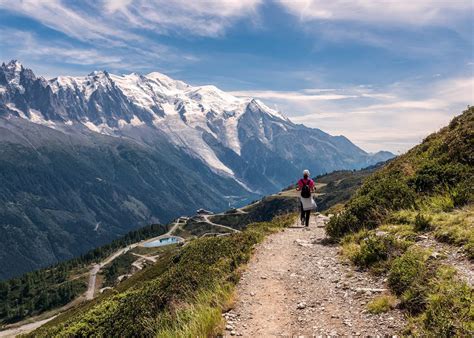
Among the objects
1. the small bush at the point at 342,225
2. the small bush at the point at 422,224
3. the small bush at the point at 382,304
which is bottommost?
the small bush at the point at 382,304

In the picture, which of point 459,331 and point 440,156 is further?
point 440,156

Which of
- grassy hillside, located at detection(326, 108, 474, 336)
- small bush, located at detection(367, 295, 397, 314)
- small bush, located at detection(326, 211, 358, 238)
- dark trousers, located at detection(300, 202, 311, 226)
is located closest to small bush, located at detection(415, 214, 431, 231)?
grassy hillside, located at detection(326, 108, 474, 336)

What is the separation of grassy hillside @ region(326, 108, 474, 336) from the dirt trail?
90 centimetres

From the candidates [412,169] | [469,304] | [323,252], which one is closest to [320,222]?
[412,169]

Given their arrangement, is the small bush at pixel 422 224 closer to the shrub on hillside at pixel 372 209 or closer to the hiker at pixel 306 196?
the shrub on hillside at pixel 372 209

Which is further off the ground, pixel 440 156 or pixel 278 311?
pixel 440 156

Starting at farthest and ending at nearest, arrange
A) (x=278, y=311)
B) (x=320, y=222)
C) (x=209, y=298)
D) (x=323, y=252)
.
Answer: (x=320, y=222), (x=323, y=252), (x=209, y=298), (x=278, y=311)

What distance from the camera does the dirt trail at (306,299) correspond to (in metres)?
11.5

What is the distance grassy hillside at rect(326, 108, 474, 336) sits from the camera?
10.1 m

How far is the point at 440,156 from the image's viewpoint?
2766 cm

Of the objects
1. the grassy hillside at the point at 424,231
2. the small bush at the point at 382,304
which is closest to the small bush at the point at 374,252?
the grassy hillside at the point at 424,231

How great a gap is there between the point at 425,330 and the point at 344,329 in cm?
245

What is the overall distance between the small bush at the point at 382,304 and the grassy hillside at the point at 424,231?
0.31 meters

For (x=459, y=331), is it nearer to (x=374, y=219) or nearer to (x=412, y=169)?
(x=374, y=219)
